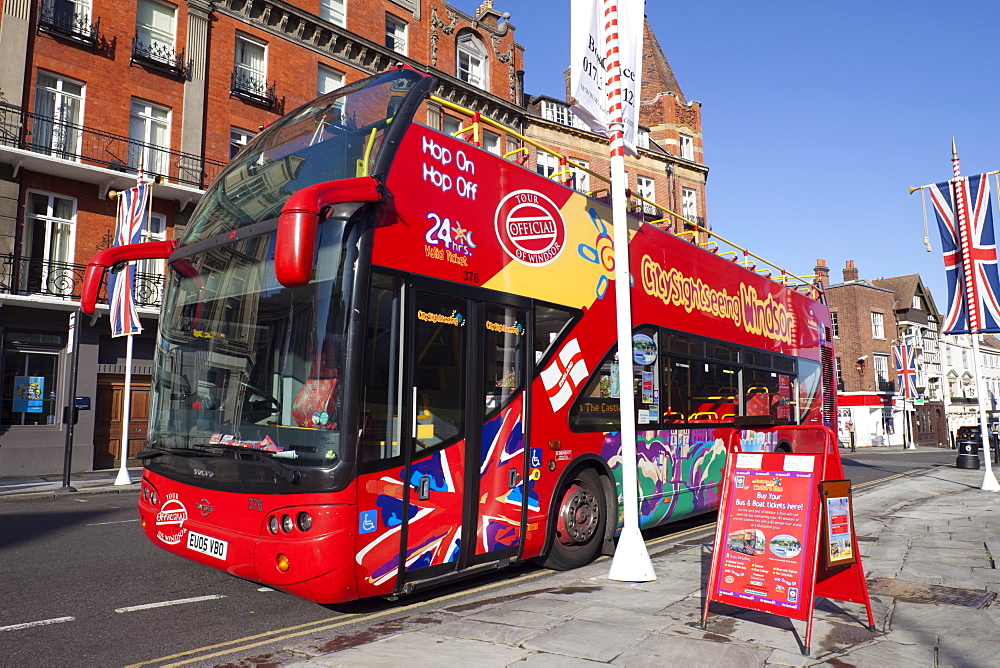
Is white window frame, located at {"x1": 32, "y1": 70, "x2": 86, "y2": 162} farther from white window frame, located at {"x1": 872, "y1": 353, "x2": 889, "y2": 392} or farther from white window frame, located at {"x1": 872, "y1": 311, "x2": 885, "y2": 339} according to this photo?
white window frame, located at {"x1": 872, "y1": 311, "x2": 885, "y2": 339}

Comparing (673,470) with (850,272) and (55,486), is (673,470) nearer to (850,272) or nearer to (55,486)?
(55,486)

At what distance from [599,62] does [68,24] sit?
19.3m

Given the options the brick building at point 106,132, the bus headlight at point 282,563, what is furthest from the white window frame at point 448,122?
the bus headlight at point 282,563

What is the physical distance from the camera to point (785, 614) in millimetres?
4621

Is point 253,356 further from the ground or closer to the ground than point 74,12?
closer to the ground

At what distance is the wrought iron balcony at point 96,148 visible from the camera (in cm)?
1845

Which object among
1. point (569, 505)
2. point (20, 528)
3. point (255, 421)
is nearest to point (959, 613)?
point (569, 505)

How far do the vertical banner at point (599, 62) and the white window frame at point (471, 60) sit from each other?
77.0ft

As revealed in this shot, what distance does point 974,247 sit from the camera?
1628 centimetres

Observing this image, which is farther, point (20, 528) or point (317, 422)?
point (20, 528)

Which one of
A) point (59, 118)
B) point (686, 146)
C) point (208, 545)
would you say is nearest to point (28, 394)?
point (59, 118)

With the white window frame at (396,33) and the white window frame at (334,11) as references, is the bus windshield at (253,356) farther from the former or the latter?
the white window frame at (396,33)

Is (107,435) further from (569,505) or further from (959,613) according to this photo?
(959,613)

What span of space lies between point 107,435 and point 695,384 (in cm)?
1790
